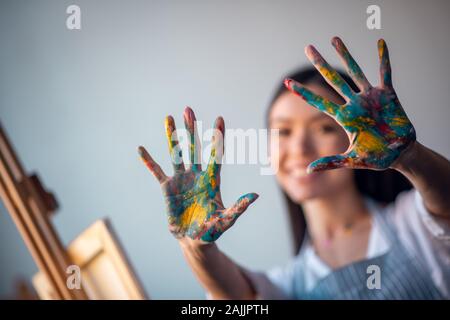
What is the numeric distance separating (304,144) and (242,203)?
37cm

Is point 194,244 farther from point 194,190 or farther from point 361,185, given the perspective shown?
point 361,185

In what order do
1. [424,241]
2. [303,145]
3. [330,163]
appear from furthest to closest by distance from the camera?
[303,145] < [424,241] < [330,163]

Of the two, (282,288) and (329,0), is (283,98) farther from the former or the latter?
(282,288)

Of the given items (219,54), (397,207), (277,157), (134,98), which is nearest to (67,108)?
(134,98)

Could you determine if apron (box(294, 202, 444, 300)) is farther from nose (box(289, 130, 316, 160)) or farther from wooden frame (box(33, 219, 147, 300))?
wooden frame (box(33, 219, 147, 300))

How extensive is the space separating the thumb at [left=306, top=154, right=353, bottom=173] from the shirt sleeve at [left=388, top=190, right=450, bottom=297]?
233 millimetres

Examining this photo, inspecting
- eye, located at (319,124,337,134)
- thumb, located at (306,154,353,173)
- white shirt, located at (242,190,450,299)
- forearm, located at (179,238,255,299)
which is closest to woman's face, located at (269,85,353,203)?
eye, located at (319,124,337,134)

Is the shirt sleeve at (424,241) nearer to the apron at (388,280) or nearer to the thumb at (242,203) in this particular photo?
the apron at (388,280)

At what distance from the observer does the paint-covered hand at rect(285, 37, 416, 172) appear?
2.41 feet

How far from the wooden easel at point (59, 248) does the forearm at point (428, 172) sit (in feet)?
1.65

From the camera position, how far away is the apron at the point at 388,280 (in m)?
0.98

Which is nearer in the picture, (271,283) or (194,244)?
(194,244)

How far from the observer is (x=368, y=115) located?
0.74 meters

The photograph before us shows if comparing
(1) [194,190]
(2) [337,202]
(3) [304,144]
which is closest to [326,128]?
(3) [304,144]
